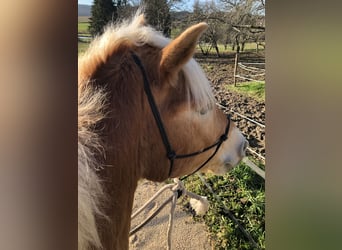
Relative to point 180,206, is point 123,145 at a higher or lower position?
higher

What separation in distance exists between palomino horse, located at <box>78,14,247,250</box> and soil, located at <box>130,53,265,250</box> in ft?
0.20

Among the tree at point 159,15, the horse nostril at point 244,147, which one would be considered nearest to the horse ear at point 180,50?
the tree at point 159,15

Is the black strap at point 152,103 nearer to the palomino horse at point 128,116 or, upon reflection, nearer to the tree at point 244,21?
the palomino horse at point 128,116

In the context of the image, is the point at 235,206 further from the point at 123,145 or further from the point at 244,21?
the point at 244,21

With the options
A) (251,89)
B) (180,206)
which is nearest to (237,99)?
(251,89)

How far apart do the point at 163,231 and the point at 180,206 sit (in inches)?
2.6

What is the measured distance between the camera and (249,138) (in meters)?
0.74

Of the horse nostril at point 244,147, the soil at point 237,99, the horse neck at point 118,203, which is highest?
the soil at point 237,99

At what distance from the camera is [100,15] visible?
2.21 ft

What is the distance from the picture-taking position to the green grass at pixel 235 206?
0.73 metres

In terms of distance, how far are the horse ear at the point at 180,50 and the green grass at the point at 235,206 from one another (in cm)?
28

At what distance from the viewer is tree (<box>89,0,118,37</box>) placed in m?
0.67
